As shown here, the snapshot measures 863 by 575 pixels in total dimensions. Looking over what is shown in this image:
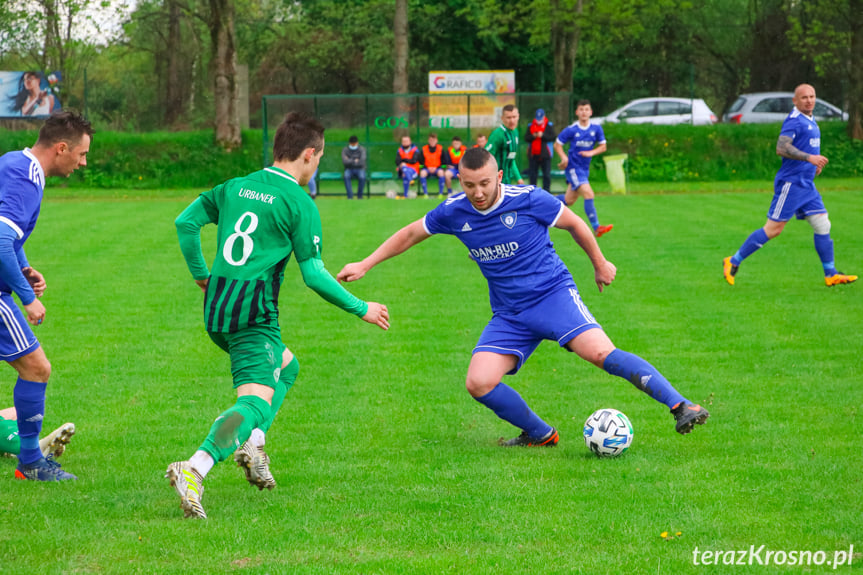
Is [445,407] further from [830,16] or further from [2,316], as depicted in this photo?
[830,16]

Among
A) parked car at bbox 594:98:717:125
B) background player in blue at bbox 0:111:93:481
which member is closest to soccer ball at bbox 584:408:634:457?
background player in blue at bbox 0:111:93:481

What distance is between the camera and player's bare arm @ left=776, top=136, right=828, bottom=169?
1113 centimetres

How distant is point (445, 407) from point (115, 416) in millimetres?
2270

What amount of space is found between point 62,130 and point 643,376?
11.4 feet

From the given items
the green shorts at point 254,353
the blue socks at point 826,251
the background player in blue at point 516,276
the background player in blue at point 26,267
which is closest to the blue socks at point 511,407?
the background player in blue at point 516,276

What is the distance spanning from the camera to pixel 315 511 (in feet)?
15.8

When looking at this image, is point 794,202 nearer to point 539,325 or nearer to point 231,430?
point 539,325

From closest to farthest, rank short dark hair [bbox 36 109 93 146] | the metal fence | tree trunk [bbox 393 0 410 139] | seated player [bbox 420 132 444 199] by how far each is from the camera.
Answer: short dark hair [bbox 36 109 93 146] → seated player [bbox 420 132 444 199] → the metal fence → tree trunk [bbox 393 0 410 139]

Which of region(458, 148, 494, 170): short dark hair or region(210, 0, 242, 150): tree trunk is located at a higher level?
region(210, 0, 242, 150): tree trunk

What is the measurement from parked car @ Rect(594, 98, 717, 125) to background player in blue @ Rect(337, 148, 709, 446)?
29622 mm

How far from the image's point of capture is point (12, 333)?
203 inches

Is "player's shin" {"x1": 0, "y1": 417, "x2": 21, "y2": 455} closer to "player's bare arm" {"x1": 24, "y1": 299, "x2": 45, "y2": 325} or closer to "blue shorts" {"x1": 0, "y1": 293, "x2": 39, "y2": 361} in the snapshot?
"blue shorts" {"x1": 0, "y1": 293, "x2": 39, "y2": 361}

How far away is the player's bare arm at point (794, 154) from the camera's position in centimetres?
1113

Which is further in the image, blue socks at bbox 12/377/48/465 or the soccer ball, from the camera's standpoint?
the soccer ball
